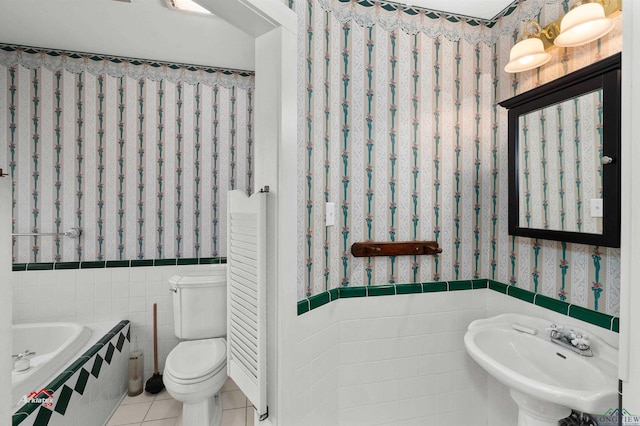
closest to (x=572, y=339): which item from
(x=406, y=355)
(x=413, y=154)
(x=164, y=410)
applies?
(x=406, y=355)

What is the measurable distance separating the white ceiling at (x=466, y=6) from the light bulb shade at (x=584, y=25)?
0.51 m

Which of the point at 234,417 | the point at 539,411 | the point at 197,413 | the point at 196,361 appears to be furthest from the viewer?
the point at 234,417

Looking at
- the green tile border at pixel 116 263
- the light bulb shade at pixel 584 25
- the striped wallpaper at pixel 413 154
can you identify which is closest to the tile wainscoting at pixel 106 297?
the green tile border at pixel 116 263

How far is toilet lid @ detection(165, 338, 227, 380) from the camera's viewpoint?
188cm

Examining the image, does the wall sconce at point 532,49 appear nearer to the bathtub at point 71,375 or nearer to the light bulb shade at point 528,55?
the light bulb shade at point 528,55

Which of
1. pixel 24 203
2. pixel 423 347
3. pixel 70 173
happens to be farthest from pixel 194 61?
pixel 423 347

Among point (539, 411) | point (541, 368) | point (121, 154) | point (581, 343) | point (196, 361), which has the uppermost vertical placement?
point (121, 154)

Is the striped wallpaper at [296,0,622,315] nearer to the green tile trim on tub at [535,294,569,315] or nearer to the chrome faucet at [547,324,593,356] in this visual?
the green tile trim on tub at [535,294,569,315]

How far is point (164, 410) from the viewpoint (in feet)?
7.09

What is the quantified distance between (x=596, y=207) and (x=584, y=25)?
0.76m

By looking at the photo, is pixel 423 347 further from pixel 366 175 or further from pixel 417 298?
pixel 366 175

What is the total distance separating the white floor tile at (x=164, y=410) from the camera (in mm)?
2102

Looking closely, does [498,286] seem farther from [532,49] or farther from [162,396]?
[162,396]

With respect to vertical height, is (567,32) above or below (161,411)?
above
